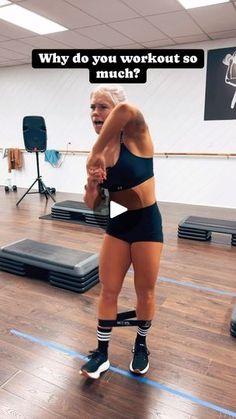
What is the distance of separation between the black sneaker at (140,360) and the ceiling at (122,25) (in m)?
3.75

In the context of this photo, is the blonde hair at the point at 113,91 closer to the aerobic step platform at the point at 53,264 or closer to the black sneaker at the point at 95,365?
the black sneaker at the point at 95,365

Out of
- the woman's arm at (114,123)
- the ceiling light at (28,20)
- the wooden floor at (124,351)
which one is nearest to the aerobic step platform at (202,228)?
the wooden floor at (124,351)

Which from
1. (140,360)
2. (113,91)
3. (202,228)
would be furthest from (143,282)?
(202,228)

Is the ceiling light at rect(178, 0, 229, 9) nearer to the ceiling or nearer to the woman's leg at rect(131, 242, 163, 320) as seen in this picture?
the ceiling

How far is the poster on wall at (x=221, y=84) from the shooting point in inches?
199

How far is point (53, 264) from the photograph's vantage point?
101 inches

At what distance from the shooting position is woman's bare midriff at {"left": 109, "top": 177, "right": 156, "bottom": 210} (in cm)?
134

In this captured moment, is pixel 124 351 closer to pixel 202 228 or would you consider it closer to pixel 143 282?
pixel 143 282

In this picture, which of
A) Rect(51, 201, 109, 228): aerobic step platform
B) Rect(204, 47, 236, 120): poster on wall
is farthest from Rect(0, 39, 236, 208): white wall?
Rect(51, 201, 109, 228): aerobic step platform

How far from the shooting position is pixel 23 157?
755cm

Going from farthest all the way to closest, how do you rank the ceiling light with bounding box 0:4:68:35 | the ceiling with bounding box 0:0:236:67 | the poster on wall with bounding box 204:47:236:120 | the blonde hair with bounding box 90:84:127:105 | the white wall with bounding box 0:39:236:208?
the white wall with bounding box 0:39:236:208, the poster on wall with bounding box 204:47:236:120, the ceiling light with bounding box 0:4:68:35, the ceiling with bounding box 0:0:236:67, the blonde hair with bounding box 90:84:127:105

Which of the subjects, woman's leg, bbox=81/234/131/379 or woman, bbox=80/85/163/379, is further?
woman's leg, bbox=81/234/131/379

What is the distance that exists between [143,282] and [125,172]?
520mm

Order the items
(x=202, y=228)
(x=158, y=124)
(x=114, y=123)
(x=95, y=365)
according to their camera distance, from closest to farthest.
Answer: (x=114, y=123), (x=95, y=365), (x=202, y=228), (x=158, y=124)
